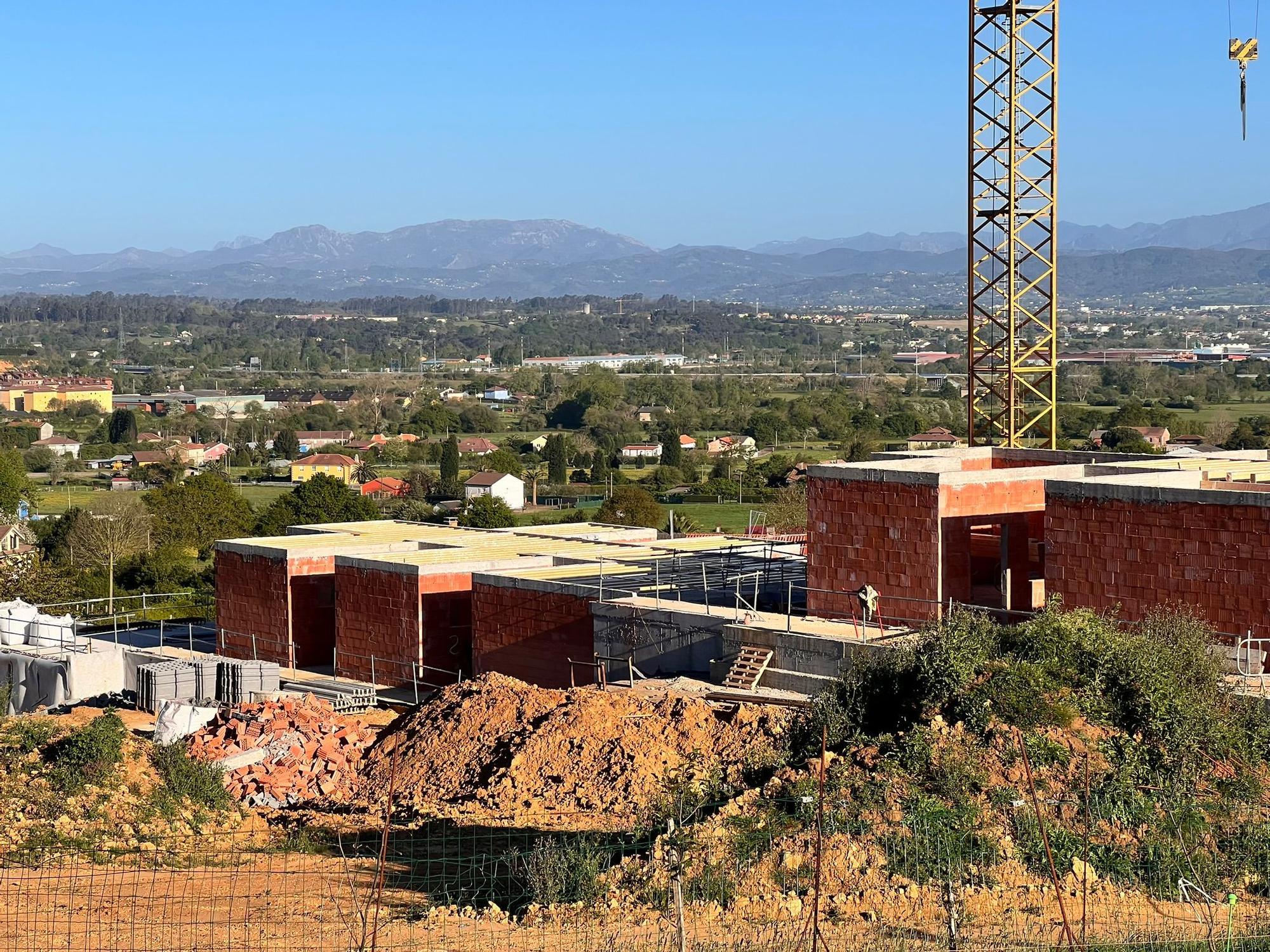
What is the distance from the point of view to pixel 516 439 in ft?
383

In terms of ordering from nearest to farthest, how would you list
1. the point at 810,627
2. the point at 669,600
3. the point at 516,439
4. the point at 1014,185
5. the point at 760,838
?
the point at 760,838
the point at 810,627
the point at 669,600
the point at 1014,185
the point at 516,439

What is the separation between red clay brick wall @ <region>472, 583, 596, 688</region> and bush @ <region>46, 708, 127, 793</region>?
6385 millimetres

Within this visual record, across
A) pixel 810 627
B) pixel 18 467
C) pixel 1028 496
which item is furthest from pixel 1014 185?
pixel 18 467

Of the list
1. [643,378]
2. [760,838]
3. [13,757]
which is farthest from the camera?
[643,378]

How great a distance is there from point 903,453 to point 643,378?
451 feet

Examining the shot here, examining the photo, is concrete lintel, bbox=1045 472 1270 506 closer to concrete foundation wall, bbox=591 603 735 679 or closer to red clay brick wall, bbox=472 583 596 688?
concrete foundation wall, bbox=591 603 735 679

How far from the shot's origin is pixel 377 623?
84.0ft

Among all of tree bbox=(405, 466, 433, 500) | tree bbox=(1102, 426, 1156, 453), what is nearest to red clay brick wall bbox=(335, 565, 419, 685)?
tree bbox=(1102, 426, 1156, 453)

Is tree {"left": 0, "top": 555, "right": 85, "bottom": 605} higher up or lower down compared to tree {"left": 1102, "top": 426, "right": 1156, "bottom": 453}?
lower down

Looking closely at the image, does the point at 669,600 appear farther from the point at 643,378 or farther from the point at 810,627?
the point at 643,378

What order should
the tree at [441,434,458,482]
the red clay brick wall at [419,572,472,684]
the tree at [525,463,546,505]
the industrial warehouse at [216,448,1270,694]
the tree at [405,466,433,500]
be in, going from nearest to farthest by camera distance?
the industrial warehouse at [216,448,1270,694] < the red clay brick wall at [419,572,472,684] < the tree at [405,466,433,500] < the tree at [525,463,546,505] < the tree at [441,434,458,482]

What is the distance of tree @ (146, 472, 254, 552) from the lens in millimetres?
62719

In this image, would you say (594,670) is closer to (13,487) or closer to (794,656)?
(794,656)

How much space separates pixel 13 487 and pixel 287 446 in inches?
1488
